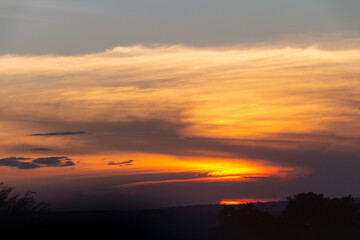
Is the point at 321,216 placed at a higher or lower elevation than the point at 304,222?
higher

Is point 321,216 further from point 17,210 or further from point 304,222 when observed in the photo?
point 17,210

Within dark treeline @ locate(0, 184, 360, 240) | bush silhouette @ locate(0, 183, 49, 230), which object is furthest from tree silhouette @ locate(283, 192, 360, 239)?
bush silhouette @ locate(0, 183, 49, 230)

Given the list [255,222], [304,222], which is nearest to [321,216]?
[304,222]

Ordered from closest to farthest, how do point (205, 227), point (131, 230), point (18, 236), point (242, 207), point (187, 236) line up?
1. point (18, 236)
2. point (131, 230)
3. point (187, 236)
4. point (242, 207)
5. point (205, 227)

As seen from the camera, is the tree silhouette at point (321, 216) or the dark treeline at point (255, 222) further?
the tree silhouette at point (321, 216)

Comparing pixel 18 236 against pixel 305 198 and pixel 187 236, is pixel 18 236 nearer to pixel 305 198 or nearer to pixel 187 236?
pixel 187 236

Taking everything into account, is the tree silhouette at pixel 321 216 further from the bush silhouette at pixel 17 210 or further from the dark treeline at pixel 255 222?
the bush silhouette at pixel 17 210

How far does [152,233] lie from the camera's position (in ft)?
220

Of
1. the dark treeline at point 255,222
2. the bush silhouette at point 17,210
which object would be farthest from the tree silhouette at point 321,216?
the bush silhouette at point 17,210

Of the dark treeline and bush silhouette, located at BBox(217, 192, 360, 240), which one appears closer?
the dark treeline

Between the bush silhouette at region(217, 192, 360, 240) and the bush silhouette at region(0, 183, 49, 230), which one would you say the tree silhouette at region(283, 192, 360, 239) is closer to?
the bush silhouette at region(217, 192, 360, 240)

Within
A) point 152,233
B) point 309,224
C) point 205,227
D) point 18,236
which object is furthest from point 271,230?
point 18,236

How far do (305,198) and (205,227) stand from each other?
1118 inches

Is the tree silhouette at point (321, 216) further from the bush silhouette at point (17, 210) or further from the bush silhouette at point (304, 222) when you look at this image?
the bush silhouette at point (17, 210)
